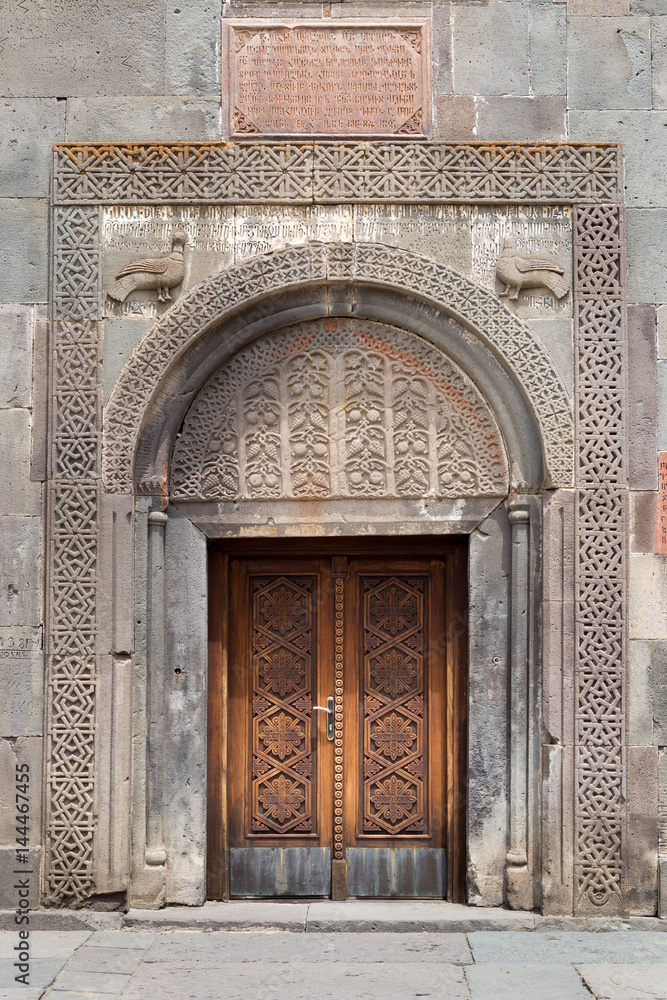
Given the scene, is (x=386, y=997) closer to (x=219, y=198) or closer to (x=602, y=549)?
(x=602, y=549)

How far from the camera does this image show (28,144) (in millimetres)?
5059

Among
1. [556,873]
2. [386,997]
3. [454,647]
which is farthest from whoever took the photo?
[454,647]

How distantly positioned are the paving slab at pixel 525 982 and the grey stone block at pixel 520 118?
4125 mm

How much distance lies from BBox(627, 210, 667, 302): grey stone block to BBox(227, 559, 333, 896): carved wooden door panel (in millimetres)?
2397

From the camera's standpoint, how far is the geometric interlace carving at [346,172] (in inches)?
197

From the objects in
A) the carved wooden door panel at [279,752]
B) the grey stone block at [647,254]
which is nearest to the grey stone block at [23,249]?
the carved wooden door panel at [279,752]

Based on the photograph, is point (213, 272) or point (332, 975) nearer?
point (332, 975)

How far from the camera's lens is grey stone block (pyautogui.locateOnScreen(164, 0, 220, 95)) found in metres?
5.05

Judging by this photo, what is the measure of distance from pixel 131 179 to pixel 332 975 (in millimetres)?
4073

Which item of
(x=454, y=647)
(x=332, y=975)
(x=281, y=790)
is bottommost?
(x=332, y=975)

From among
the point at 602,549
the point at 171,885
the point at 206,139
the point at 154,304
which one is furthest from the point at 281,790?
the point at 206,139

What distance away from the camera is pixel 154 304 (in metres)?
5.02

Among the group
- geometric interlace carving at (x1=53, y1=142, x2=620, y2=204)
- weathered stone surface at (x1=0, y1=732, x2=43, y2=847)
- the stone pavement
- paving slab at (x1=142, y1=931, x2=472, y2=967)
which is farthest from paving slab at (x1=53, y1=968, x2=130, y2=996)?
geometric interlace carving at (x1=53, y1=142, x2=620, y2=204)

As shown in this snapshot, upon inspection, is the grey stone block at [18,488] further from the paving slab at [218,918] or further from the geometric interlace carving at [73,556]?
the paving slab at [218,918]
